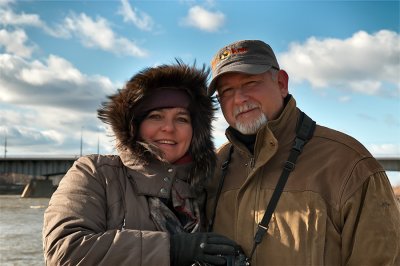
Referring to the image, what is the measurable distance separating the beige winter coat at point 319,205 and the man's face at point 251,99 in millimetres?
184

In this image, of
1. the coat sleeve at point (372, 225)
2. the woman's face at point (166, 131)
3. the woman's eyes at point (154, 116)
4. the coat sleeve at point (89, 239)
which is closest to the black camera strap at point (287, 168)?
the coat sleeve at point (372, 225)

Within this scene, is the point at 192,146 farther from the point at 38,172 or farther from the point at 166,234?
the point at 38,172

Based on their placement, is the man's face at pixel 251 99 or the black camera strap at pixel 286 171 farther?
the man's face at pixel 251 99

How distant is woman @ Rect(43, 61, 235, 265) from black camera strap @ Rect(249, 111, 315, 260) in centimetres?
24

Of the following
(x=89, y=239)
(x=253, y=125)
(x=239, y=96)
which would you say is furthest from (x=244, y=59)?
(x=89, y=239)

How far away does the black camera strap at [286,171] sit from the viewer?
11.9 ft

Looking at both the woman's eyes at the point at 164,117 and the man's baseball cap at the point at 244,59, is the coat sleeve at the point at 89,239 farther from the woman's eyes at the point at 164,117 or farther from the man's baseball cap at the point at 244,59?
the man's baseball cap at the point at 244,59

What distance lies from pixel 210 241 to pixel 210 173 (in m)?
0.87

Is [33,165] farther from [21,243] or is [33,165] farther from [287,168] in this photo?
[287,168]

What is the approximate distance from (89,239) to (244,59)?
195 cm

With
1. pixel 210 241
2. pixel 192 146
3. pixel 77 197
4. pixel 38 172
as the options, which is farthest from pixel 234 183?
pixel 38 172

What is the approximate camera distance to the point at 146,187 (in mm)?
3725

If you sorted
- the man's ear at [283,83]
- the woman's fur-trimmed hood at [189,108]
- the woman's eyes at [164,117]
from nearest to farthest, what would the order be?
the woman's fur-trimmed hood at [189,108]
the woman's eyes at [164,117]
the man's ear at [283,83]

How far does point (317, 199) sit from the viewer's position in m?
3.56
